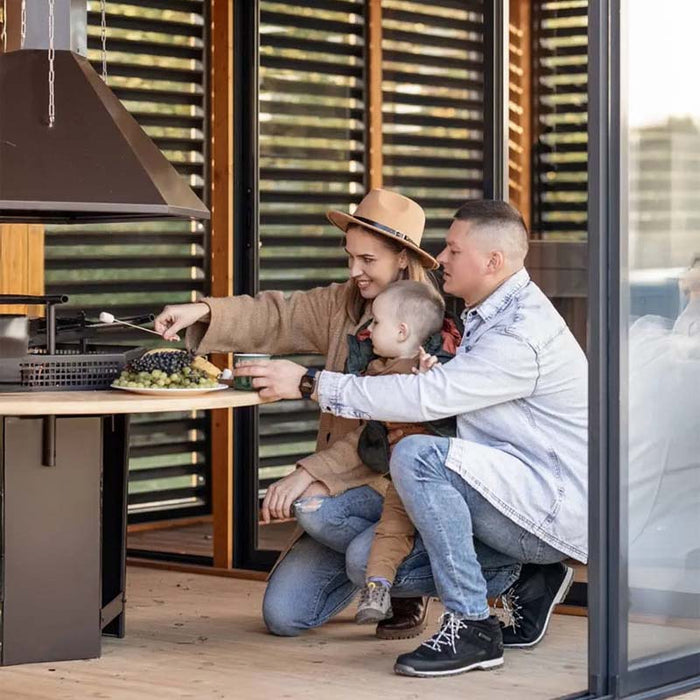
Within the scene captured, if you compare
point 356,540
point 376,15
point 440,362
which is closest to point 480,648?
point 356,540

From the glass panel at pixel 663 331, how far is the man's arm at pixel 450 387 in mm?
324

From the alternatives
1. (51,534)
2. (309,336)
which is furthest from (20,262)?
(51,534)

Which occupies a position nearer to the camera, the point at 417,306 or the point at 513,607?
the point at 417,306

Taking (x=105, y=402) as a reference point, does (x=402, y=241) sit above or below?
above

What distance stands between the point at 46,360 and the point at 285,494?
28.9 inches

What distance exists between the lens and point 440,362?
4125 mm

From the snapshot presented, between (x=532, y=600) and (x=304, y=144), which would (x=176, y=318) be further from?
(x=304, y=144)

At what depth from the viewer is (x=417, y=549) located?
161 inches

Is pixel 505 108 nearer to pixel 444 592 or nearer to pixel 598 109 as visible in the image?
pixel 598 109

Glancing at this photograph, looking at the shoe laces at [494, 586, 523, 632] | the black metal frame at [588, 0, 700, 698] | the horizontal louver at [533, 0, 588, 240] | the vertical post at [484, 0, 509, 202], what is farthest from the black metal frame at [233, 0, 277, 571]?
the black metal frame at [588, 0, 700, 698]

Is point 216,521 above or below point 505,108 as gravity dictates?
below

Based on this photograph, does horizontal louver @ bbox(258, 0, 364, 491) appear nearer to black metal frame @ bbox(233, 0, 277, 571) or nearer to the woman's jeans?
black metal frame @ bbox(233, 0, 277, 571)

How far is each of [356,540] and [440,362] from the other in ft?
1.70

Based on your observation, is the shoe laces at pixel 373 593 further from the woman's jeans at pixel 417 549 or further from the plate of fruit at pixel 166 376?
the plate of fruit at pixel 166 376
